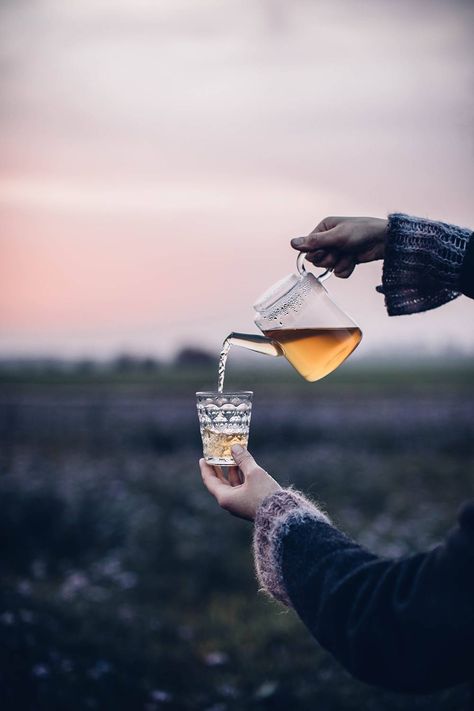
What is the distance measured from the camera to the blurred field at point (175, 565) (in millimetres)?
4078

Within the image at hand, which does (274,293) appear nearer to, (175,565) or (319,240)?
(319,240)

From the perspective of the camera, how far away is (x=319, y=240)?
222 centimetres

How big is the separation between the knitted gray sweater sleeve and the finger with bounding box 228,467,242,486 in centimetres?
63

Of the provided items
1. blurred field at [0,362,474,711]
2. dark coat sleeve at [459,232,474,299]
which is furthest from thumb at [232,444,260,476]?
blurred field at [0,362,474,711]

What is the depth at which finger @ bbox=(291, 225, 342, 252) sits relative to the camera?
2.22 meters

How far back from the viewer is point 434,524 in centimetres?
707

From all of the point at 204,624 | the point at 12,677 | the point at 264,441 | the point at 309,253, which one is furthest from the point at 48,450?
the point at 309,253

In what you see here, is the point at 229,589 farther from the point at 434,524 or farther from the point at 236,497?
the point at 236,497

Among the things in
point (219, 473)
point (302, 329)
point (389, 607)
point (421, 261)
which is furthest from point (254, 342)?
point (389, 607)

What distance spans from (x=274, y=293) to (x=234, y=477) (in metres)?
0.49

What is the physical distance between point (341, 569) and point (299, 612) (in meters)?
0.15

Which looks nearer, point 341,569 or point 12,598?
point 341,569

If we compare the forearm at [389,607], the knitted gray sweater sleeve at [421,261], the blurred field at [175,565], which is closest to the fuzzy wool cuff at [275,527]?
the forearm at [389,607]

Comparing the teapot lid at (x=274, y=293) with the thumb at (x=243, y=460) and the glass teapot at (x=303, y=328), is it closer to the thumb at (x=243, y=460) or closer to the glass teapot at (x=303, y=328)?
the glass teapot at (x=303, y=328)
